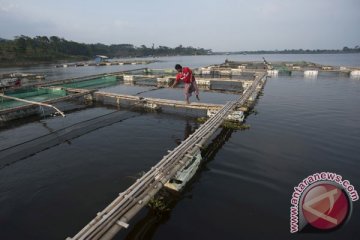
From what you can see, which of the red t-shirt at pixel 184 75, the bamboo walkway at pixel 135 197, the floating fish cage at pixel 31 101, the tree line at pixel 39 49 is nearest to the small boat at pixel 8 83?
the floating fish cage at pixel 31 101

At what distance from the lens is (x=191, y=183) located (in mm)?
9070

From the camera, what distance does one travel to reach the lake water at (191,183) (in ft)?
22.6

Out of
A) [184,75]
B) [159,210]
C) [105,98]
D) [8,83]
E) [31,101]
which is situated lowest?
[159,210]

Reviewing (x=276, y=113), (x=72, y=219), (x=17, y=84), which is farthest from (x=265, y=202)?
(x=17, y=84)

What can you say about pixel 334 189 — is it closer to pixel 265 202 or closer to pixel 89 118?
pixel 265 202

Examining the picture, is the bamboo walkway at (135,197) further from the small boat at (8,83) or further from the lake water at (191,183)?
the small boat at (8,83)

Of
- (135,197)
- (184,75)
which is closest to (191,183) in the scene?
(135,197)

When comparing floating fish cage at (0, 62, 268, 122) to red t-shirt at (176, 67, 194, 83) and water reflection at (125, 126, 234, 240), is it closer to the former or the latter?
red t-shirt at (176, 67, 194, 83)

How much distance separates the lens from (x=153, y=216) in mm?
7188

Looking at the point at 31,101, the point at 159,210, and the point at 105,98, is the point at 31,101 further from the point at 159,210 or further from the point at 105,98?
the point at 159,210

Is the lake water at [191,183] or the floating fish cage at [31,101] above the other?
the floating fish cage at [31,101]

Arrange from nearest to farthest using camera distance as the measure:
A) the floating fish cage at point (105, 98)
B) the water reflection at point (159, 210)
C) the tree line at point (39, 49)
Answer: the water reflection at point (159, 210) → the floating fish cage at point (105, 98) → the tree line at point (39, 49)

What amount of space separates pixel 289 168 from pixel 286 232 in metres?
4.00

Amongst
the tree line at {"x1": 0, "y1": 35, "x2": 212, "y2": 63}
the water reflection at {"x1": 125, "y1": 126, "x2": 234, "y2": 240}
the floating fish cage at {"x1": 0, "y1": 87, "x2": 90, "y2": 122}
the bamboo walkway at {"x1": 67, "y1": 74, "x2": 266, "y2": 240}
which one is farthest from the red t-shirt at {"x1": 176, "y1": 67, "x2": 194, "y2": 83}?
the tree line at {"x1": 0, "y1": 35, "x2": 212, "y2": 63}
